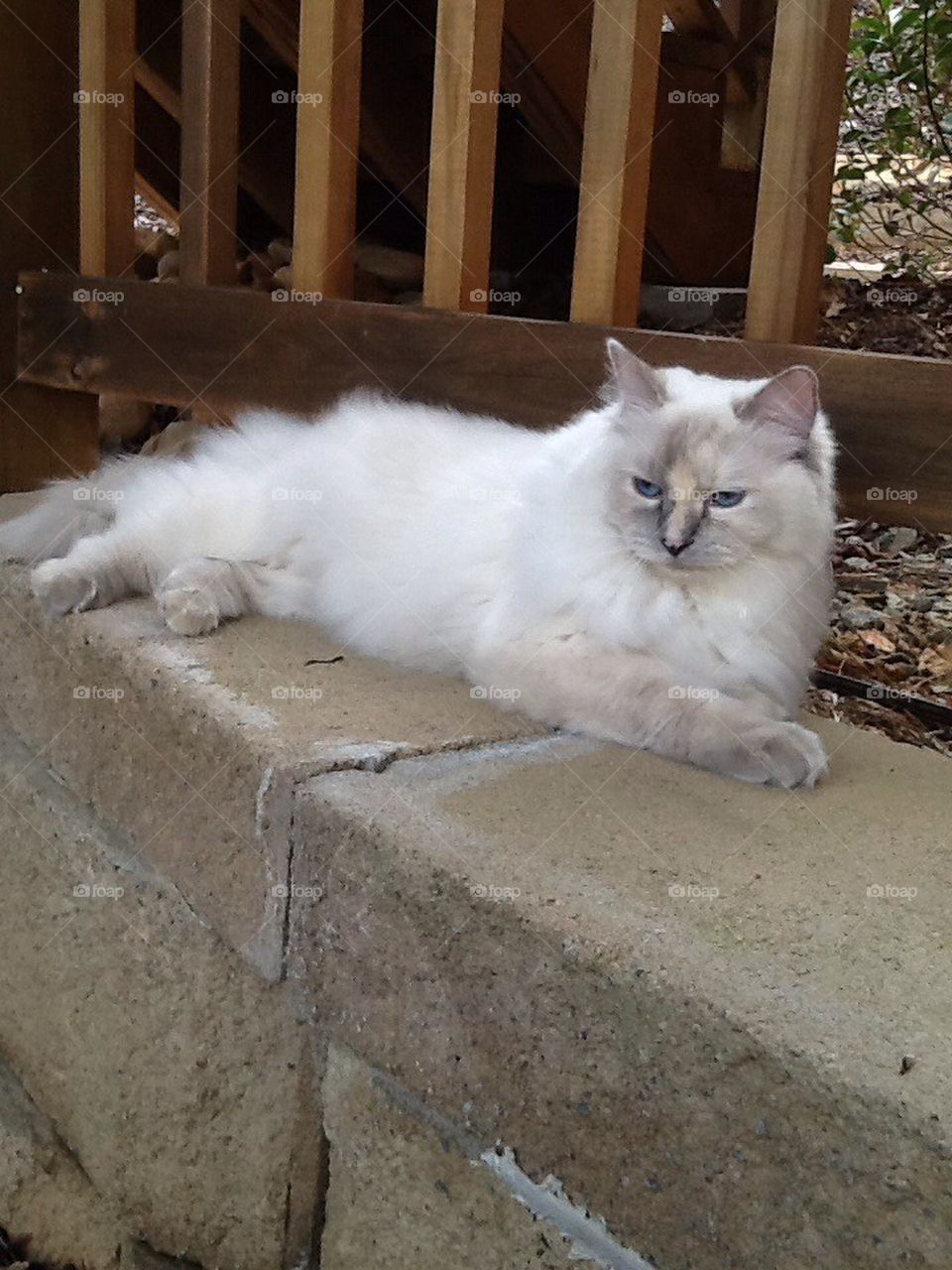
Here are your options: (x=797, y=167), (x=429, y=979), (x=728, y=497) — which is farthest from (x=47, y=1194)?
(x=797, y=167)

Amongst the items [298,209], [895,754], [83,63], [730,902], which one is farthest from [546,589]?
[83,63]

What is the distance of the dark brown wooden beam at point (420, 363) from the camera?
6.47 feet

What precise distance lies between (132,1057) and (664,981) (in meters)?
1.16

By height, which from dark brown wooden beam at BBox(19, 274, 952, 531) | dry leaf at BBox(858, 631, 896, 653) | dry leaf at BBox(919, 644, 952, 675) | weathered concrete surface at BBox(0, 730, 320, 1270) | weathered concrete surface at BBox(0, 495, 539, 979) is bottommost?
weathered concrete surface at BBox(0, 730, 320, 1270)

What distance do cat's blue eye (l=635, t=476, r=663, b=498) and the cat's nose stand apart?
0.08m

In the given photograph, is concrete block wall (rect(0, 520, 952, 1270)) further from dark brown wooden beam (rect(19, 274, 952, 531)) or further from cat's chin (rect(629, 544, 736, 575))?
dark brown wooden beam (rect(19, 274, 952, 531))

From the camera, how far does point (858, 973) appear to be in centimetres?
113

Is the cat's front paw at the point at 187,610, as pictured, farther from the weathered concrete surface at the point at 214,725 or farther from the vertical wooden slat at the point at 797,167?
the vertical wooden slat at the point at 797,167

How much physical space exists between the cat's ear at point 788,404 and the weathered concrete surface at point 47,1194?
168 centimetres

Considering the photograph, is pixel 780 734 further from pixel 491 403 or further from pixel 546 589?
pixel 491 403

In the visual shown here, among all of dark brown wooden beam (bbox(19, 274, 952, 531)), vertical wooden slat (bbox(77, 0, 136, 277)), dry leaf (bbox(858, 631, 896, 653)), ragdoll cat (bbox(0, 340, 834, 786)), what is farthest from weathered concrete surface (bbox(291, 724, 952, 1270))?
vertical wooden slat (bbox(77, 0, 136, 277))

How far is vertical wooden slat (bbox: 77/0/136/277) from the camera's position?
2959mm

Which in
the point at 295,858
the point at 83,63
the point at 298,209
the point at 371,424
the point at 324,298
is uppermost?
the point at 83,63

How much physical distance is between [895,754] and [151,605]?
134 centimetres
